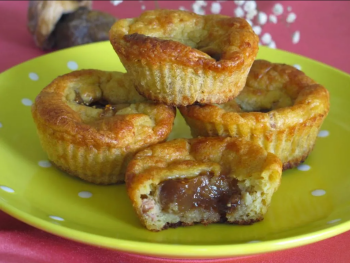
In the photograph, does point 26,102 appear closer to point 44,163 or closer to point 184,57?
Result: point 44,163

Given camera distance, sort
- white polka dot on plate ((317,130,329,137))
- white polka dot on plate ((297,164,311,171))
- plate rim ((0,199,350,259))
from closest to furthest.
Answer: plate rim ((0,199,350,259))
white polka dot on plate ((297,164,311,171))
white polka dot on plate ((317,130,329,137))

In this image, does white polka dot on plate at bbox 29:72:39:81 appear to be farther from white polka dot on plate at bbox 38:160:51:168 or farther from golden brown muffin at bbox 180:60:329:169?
golden brown muffin at bbox 180:60:329:169

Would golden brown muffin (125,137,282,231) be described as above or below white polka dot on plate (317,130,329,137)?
above

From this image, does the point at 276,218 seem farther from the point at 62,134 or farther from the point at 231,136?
the point at 62,134

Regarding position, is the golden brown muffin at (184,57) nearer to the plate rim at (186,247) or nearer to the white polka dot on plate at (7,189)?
the white polka dot on plate at (7,189)

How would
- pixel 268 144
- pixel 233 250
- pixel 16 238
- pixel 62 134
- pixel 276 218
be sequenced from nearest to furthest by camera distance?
1. pixel 233 250
2. pixel 16 238
3. pixel 276 218
4. pixel 62 134
5. pixel 268 144

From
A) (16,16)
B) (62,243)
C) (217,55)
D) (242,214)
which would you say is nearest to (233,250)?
(242,214)

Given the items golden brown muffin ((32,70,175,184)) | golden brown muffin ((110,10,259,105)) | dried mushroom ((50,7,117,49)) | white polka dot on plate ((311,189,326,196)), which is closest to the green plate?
white polka dot on plate ((311,189,326,196))
